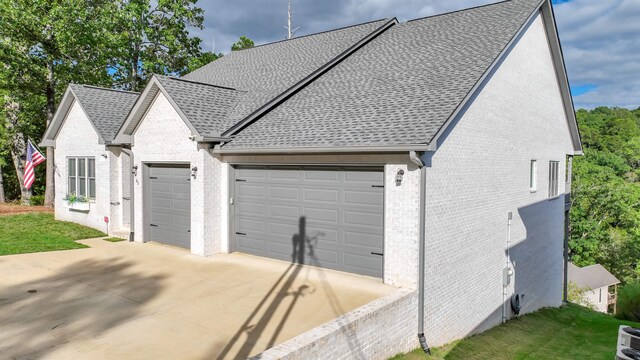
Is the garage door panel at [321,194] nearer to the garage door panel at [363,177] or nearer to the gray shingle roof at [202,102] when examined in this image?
the garage door panel at [363,177]

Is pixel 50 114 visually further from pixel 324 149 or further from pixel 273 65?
pixel 324 149

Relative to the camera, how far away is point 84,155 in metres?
15.2

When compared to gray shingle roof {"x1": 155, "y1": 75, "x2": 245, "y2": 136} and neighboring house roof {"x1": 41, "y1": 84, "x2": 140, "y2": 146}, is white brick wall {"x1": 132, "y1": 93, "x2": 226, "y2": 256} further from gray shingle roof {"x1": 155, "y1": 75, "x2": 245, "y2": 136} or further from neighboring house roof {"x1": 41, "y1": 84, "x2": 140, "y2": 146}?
neighboring house roof {"x1": 41, "y1": 84, "x2": 140, "y2": 146}

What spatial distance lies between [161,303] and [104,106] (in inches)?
426

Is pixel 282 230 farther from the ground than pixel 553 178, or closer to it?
closer to it

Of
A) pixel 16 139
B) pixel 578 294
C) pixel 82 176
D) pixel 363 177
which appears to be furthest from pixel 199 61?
pixel 578 294

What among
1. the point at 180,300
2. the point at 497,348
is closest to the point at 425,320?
the point at 497,348

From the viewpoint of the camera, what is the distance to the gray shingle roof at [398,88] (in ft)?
28.8

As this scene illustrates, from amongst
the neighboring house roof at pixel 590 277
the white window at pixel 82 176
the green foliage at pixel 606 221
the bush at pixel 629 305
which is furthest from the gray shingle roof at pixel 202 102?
the green foliage at pixel 606 221

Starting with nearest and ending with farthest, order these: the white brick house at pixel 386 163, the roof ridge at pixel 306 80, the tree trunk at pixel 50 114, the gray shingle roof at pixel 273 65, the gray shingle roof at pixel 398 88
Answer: the white brick house at pixel 386 163 → the gray shingle roof at pixel 398 88 → the roof ridge at pixel 306 80 → the gray shingle roof at pixel 273 65 → the tree trunk at pixel 50 114

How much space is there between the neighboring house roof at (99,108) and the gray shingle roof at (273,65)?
3.48 m

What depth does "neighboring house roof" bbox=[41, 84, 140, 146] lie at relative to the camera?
14195 millimetres

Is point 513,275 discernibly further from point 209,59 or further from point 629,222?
point 629,222

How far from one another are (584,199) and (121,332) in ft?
152
